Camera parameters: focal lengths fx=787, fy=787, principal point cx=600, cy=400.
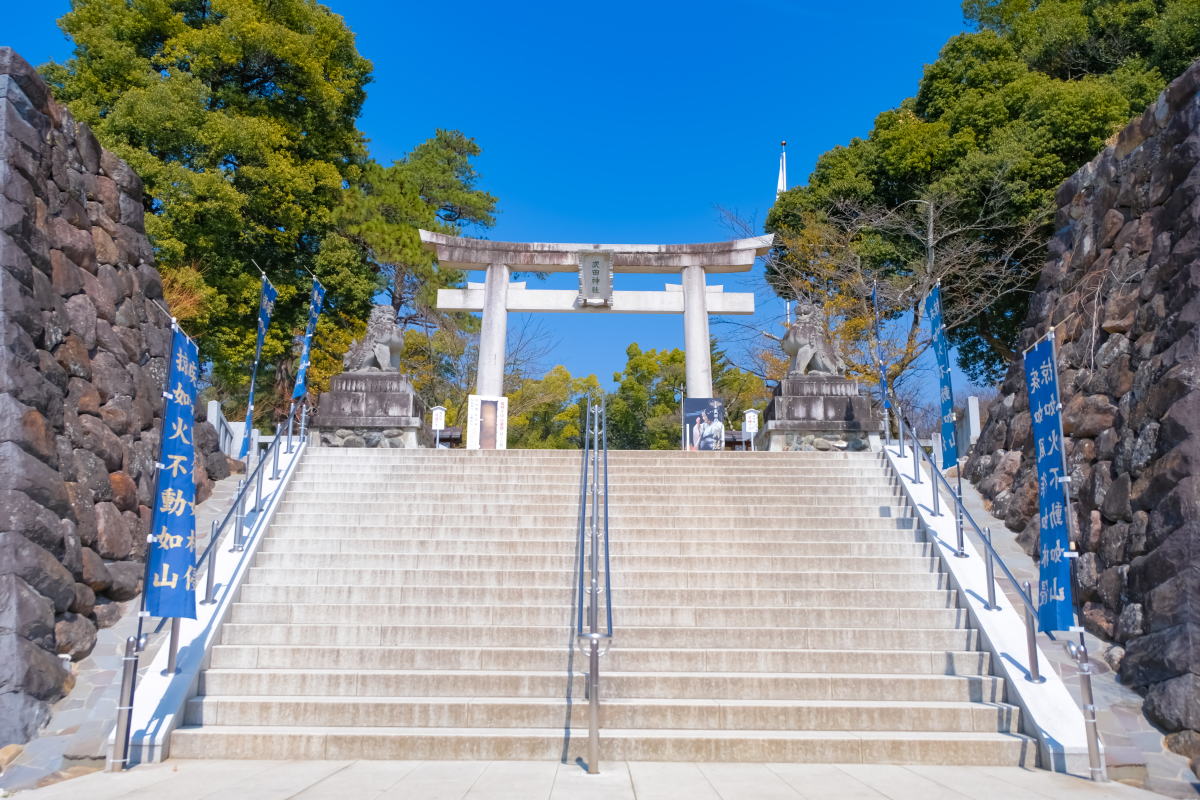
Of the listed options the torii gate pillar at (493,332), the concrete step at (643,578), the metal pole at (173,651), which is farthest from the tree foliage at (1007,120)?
the metal pole at (173,651)

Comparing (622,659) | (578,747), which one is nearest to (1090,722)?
(622,659)

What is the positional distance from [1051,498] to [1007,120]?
14466mm

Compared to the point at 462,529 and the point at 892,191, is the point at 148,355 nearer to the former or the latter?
the point at 462,529

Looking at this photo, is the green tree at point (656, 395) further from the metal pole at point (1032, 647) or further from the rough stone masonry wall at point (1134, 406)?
the metal pole at point (1032, 647)

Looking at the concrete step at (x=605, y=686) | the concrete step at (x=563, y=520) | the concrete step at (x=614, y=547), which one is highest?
the concrete step at (x=563, y=520)

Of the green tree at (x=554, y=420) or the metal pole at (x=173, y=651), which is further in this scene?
the green tree at (x=554, y=420)

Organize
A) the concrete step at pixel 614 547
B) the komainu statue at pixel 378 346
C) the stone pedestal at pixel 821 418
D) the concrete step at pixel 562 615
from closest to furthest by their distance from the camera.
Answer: the concrete step at pixel 562 615
the concrete step at pixel 614 547
the stone pedestal at pixel 821 418
the komainu statue at pixel 378 346

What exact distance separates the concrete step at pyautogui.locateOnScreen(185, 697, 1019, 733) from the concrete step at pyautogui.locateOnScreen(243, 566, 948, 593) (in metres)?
1.68

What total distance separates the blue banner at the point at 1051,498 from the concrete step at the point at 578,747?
0.85 meters

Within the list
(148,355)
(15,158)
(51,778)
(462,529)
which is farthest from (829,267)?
(51,778)

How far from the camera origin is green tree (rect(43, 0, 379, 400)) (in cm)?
1565

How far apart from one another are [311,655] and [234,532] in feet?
6.45

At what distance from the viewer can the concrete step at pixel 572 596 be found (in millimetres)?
6504

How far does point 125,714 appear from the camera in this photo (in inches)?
179
